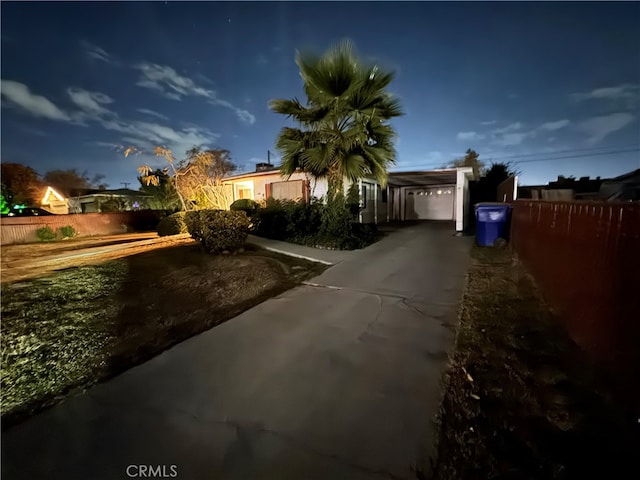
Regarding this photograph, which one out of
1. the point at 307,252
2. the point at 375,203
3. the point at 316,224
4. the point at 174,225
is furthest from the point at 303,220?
the point at 375,203

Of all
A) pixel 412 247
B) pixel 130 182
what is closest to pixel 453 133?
pixel 412 247

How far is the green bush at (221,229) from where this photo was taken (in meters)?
6.99

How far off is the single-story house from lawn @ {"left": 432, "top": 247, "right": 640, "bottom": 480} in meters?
7.62

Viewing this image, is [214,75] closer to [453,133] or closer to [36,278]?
[36,278]

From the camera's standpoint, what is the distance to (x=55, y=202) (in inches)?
1101

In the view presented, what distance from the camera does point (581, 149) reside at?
31.6 meters

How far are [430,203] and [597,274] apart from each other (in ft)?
56.5

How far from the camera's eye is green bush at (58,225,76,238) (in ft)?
46.1

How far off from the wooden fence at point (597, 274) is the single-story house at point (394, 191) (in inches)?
280

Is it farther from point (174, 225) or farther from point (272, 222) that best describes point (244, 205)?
point (272, 222)

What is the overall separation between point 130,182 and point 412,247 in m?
46.9

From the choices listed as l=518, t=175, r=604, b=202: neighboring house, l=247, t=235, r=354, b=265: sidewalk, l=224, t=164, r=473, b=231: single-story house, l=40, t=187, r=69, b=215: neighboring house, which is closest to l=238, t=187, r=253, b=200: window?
l=224, t=164, r=473, b=231: single-story house

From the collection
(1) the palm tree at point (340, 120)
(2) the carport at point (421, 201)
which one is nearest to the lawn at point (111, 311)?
(1) the palm tree at point (340, 120)

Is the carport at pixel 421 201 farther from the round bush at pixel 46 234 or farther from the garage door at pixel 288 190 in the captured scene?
the round bush at pixel 46 234
